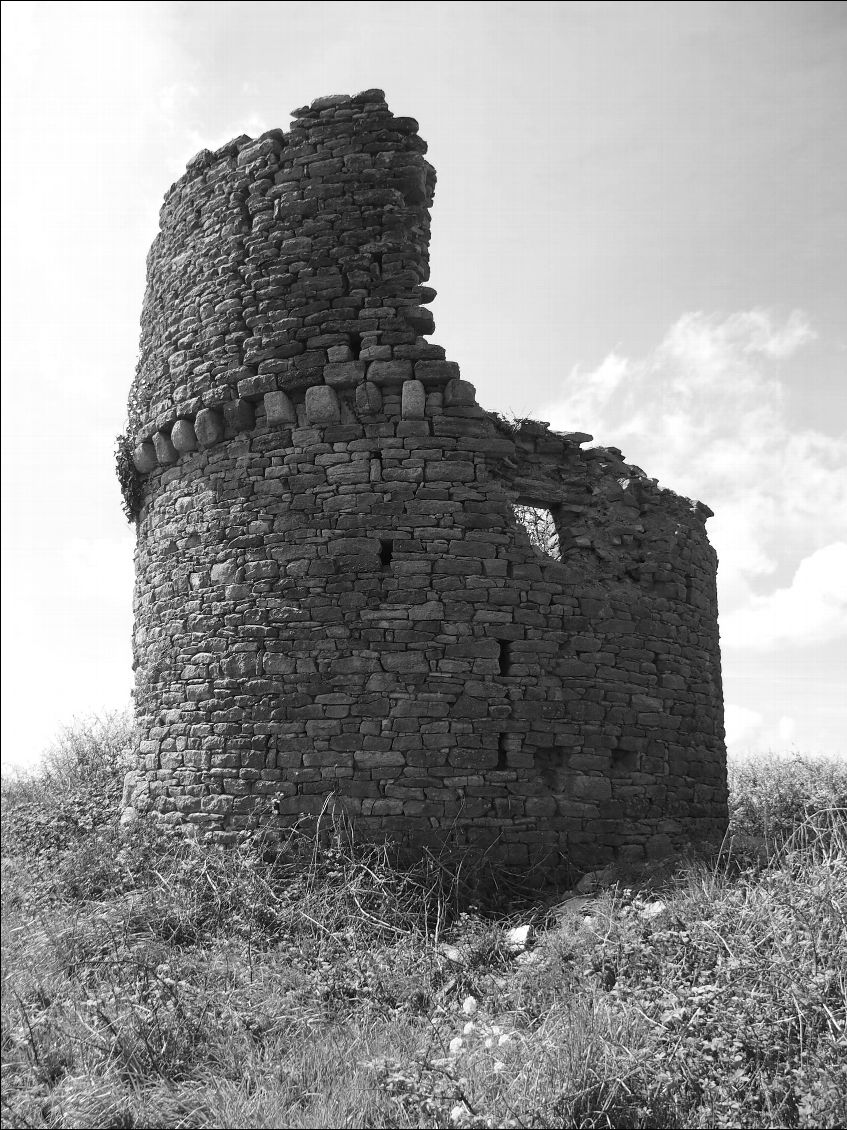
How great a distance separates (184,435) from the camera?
7.85 m

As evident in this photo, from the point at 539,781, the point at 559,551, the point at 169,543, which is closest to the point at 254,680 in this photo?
the point at 169,543

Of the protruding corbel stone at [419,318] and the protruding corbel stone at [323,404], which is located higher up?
the protruding corbel stone at [419,318]

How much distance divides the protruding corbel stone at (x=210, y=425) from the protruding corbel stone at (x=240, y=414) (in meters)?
0.14

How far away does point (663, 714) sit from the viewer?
314 inches

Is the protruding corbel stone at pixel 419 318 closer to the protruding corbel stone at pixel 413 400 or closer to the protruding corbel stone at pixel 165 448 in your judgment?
the protruding corbel stone at pixel 413 400

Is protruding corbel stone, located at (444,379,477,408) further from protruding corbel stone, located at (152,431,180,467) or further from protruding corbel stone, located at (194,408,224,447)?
protruding corbel stone, located at (152,431,180,467)

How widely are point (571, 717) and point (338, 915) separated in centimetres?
237

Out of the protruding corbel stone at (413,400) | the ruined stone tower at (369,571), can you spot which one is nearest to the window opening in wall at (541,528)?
the ruined stone tower at (369,571)

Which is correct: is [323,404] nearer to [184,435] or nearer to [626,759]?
[184,435]

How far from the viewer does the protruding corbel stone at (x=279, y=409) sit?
7324mm

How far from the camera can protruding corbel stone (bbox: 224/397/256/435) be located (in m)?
7.48

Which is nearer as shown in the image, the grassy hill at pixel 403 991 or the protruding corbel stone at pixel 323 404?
the grassy hill at pixel 403 991

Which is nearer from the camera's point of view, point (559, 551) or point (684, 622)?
point (559, 551)

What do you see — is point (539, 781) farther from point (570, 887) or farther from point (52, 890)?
point (52, 890)
